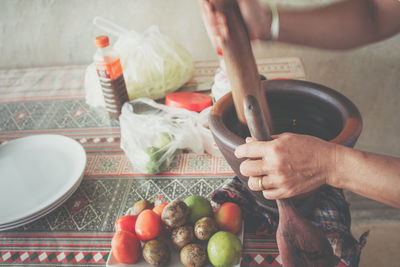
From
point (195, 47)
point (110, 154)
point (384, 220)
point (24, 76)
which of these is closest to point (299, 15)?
point (110, 154)

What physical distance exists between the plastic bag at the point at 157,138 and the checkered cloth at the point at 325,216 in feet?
0.88

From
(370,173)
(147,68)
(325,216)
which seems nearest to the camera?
(370,173)

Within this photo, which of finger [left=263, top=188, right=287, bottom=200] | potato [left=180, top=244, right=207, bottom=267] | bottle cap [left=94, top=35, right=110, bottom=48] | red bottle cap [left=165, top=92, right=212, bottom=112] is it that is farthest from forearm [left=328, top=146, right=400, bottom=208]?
bottle cap [left=94, top=35, right=110, bottom=48]

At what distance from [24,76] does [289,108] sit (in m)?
1.65

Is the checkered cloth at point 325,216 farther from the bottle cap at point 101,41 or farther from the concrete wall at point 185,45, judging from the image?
the concrete wall at point 185,45

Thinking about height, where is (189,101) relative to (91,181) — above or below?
above

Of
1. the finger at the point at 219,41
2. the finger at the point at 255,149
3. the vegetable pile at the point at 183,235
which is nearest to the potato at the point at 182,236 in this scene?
the vegetable pile at the point at 183,235

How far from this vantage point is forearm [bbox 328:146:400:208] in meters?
0.62

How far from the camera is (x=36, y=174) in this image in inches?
42.0

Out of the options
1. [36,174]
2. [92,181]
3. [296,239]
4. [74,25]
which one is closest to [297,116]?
[296,239]

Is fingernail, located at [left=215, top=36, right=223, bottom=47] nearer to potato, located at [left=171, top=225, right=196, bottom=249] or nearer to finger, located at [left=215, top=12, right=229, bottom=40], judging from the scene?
finger, located at [left=215, top=12, right=229, bottom=40]

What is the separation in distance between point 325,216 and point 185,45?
5.38 ft

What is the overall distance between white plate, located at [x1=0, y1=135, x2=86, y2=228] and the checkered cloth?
0.51 metres

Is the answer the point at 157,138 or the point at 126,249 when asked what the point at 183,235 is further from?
the point at 157,138
